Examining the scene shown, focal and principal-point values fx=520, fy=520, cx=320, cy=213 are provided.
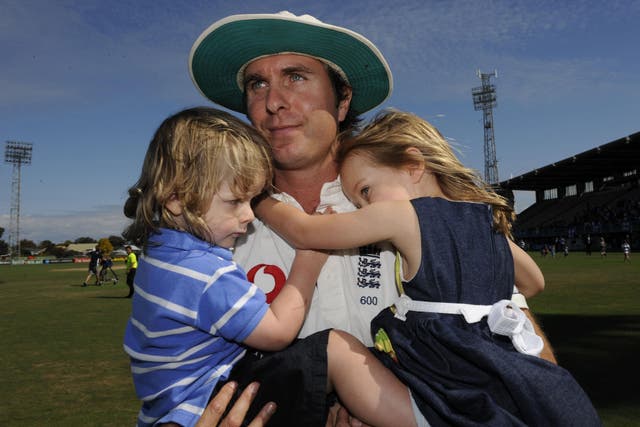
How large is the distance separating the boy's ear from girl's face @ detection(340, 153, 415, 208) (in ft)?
2.75

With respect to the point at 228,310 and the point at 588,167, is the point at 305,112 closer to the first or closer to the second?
the point at 228,310

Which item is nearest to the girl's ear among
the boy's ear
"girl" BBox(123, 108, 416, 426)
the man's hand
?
"girl" BBox(123, 108, 416, 426)

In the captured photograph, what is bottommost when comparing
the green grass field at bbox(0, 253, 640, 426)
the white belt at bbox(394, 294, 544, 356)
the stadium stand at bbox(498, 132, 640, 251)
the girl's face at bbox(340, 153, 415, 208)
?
the green grass field at bbox(0, 253, 640, 426)

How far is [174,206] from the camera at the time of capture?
211 cm

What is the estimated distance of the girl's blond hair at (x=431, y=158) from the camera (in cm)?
241

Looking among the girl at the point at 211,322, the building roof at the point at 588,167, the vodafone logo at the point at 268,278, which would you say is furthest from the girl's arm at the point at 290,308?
the building roof at the point at 588,167

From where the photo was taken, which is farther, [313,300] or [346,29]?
[346,29]

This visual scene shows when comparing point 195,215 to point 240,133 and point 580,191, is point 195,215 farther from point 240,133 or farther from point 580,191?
point 580,191

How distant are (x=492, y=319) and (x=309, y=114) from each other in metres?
1.35

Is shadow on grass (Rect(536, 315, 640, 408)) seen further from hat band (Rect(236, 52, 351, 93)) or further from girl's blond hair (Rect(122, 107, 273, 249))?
girl's blond hair (Rect(122, 107, 273, 249))

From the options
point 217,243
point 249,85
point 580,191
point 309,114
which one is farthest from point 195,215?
point 580,191

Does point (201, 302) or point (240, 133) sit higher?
point (240, 133)

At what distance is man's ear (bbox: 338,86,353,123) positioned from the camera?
3.10 meters

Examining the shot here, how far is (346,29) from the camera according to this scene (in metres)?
2.59
